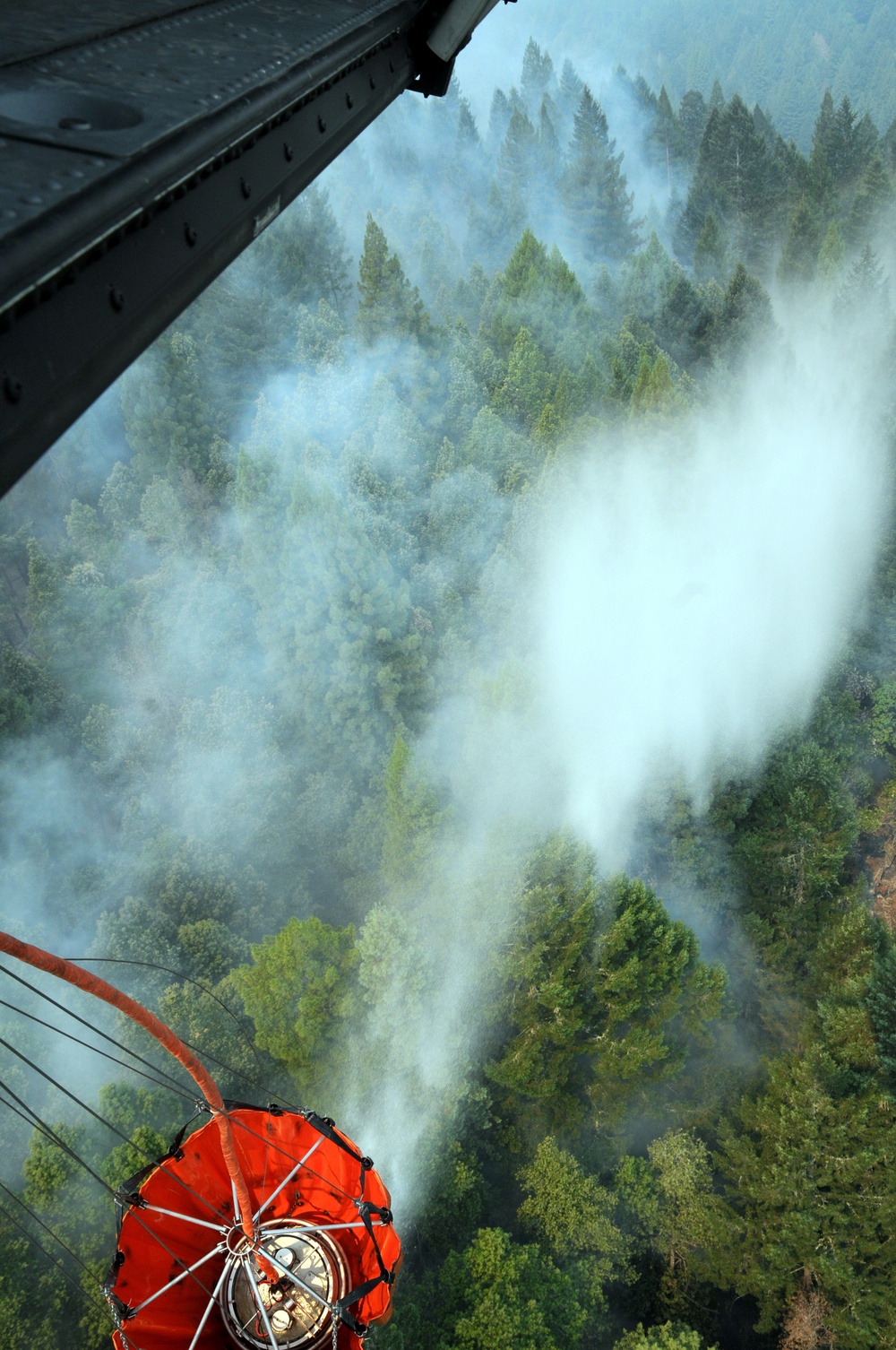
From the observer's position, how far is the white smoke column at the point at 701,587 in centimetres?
3988

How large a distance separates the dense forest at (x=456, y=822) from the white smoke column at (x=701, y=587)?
2.94 ft

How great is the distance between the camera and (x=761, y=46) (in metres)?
126

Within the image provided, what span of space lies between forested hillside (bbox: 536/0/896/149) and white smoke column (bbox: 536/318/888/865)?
3151 inches

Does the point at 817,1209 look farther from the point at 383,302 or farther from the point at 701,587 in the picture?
the point at 383,302

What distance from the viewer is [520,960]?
28.4m

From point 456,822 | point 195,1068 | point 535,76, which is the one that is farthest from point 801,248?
point 195,1068

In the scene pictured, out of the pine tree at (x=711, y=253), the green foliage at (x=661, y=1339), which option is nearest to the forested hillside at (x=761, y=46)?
the pine tree at (x=711, y=253)

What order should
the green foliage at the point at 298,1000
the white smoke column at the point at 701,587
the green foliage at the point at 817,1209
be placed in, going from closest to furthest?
the green foliage at the point at 817,1209
the green foliage at the point at 298,1000
the white smoke column at the point at 701,587

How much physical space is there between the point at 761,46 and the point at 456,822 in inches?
5148

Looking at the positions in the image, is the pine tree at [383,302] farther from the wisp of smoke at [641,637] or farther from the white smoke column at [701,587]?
the white smoke column at [701,587]

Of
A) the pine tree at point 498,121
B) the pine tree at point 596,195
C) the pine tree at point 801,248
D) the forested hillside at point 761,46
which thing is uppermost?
the forested hillside at point 761,46

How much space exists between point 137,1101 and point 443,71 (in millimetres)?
26878

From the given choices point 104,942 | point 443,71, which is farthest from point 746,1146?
point 443,71

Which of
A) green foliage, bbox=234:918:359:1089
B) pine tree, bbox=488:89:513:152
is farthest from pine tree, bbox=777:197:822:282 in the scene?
green foliage, bbox=234:918:359:1089
